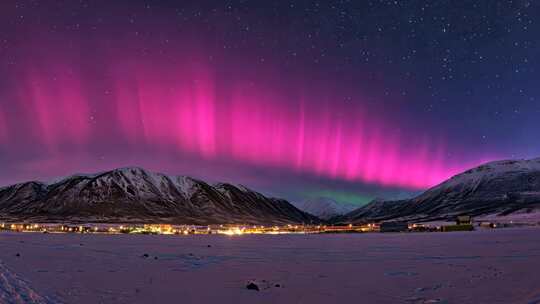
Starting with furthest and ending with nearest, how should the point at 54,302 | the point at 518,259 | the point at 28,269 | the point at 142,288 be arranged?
the point at 518,259 < the point at 28,269 < the point at 142,288 < the point at 54,302

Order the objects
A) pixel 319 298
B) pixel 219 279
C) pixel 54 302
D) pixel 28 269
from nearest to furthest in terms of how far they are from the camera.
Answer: pixel 54 302, pixel 319 298, pixel 219 279, pixel 28 269

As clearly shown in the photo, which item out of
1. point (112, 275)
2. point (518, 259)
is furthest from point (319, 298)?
point (518, 259)

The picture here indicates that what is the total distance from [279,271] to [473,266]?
1093cm

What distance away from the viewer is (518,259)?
1095 inches

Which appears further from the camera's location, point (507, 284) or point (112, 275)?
point (112, 275)

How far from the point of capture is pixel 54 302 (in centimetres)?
1530

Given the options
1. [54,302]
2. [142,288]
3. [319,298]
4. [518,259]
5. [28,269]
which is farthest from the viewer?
[518,259]

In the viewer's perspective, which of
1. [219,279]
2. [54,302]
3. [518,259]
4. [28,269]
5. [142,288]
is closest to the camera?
[54,302]

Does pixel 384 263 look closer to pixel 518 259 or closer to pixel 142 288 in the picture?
pixel 518 259

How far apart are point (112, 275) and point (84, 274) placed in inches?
58.4

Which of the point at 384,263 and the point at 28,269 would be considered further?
the point at 384,263

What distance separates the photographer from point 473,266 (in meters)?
25.2

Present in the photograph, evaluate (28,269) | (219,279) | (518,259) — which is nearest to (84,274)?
(28,269)

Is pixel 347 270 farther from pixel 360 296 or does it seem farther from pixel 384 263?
pixel 360 296
